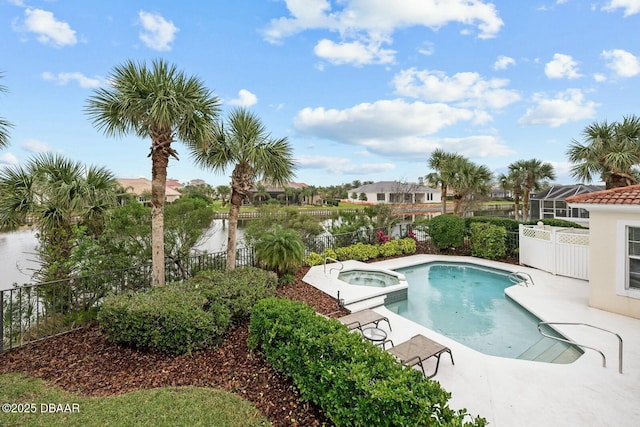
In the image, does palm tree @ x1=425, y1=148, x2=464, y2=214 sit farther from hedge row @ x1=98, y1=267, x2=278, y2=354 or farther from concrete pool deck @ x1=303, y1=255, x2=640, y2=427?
hedge row @ x1=98, y1=267, x2=278, y2=354

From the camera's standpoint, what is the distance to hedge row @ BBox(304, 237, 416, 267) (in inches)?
453

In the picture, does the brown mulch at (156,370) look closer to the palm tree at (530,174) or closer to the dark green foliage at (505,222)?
the dark green foliage at (505,222)

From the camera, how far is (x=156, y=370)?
167 inches

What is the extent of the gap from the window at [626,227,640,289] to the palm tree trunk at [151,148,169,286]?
1026 centimetres

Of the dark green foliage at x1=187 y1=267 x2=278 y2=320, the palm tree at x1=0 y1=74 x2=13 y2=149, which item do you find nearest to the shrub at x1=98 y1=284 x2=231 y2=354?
the dark green foliage at x1=187 y1=267 x2=278 y2=320

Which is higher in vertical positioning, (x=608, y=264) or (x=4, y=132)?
(x=4, y=132)

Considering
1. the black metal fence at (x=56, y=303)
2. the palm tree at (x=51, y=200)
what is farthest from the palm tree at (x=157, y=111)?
the palm tree at (x=51, y=200)

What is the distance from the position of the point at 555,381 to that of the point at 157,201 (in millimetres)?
7799

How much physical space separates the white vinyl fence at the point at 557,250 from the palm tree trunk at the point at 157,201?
485 inches

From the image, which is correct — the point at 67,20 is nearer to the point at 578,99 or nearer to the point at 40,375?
the point at 40,375

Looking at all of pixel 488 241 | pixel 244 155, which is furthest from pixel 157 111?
pixel 488 241

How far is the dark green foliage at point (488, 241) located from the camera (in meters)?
12.2

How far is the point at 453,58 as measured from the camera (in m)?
12.5

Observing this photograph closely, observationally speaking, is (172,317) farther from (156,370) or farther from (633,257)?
Result: (633,257)
